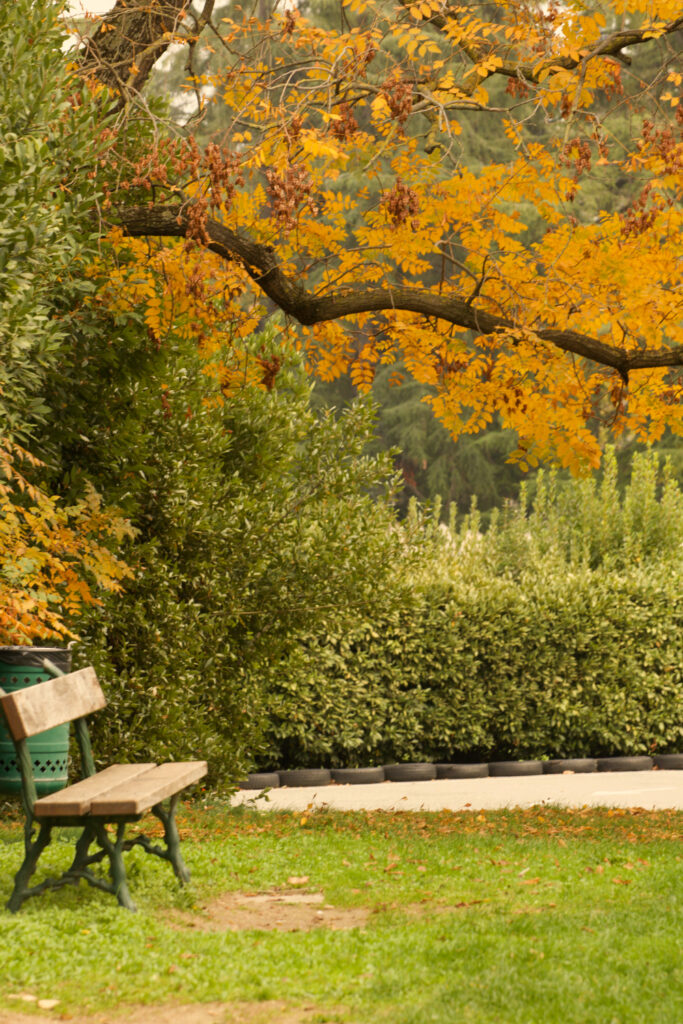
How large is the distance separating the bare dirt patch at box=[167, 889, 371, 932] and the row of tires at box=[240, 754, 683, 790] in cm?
562

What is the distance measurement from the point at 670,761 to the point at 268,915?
869 cm

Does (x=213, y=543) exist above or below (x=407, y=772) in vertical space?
above

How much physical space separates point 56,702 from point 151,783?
547 mm

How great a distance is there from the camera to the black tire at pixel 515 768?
1195cm

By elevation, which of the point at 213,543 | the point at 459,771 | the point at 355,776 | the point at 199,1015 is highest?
the point at 213,543

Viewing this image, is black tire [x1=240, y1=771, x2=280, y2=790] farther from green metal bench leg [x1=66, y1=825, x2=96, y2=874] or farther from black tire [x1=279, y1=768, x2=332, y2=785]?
green metal bench leg [x1=66, y1=825, x2=96, y2=874]

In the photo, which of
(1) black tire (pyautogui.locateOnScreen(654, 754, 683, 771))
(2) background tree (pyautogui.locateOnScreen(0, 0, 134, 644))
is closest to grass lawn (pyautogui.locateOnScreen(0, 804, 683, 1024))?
(2) background tree (pyautogui.locateOnScreen(0, 0, 134, 644))

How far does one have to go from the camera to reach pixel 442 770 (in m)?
11.8

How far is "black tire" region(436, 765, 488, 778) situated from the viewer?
11773 mm

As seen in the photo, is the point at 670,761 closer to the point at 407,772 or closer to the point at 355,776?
the point at 407,772

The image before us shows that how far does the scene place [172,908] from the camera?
4934 mm

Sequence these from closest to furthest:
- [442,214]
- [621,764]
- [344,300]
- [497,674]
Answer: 1. [344,300]
2. [442,214]
3. [497,674]
4. [621,764]

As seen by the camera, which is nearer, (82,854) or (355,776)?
(82,854)

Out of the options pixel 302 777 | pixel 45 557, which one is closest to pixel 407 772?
pixel 302 777
